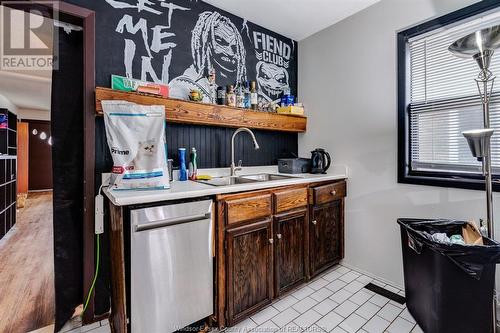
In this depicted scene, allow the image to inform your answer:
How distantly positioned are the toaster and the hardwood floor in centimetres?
216

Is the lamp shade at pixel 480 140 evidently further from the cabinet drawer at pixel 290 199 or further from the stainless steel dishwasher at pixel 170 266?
the stainless steel dishwasher at pixel 170 266

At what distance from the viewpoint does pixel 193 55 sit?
2.07 metres

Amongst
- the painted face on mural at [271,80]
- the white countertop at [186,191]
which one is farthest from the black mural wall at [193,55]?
the white countertop at [186,191]

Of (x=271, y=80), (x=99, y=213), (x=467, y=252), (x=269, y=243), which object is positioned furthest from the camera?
(x=271, y=80)

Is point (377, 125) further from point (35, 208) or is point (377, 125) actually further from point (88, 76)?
point (35, 208)

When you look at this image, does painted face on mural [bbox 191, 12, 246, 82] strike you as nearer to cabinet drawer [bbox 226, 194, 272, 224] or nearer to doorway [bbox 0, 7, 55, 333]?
doorway [bbox 0, 7, 55, 333]

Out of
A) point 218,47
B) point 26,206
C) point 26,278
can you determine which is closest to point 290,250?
point 218,47

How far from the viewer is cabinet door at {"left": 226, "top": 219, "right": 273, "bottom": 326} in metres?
1.53

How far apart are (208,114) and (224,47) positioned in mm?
756

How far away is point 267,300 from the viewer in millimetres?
1712

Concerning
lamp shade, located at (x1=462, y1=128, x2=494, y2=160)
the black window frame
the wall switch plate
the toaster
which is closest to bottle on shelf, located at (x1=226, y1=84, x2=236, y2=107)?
the toaster

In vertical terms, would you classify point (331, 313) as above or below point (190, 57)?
below

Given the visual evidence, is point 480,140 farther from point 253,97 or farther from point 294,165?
point 253,97

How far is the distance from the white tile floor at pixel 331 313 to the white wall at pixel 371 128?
369 millimetres
